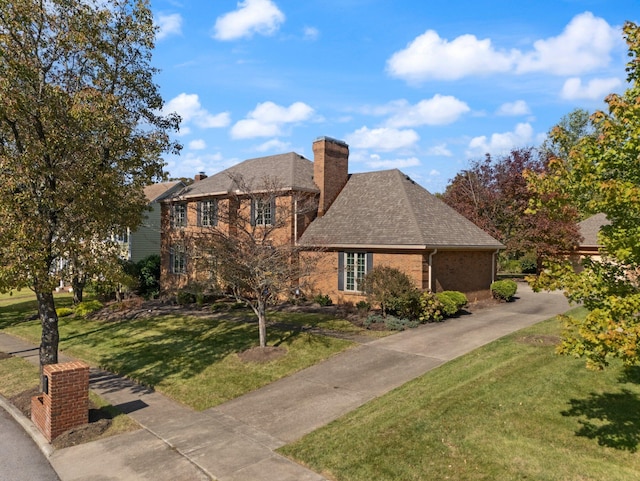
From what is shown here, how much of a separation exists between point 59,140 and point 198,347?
834 cm

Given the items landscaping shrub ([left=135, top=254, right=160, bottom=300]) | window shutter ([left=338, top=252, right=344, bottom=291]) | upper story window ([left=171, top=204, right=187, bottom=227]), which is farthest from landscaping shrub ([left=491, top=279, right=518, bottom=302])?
landscaping shrub ([left=135, top=254, right=160, bottom=300])

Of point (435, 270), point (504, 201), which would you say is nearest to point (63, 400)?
point (435, 270)

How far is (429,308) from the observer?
18.0 m

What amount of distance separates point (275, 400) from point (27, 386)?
775cm

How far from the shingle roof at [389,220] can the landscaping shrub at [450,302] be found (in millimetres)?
2231

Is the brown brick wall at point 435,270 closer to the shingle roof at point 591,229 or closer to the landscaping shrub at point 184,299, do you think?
the landscaping shrub at point 184,299

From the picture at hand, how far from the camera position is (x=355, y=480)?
6773 millimetres

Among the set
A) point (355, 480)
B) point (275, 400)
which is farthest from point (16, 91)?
point (355, 480)

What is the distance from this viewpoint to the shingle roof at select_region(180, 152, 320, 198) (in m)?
24.9

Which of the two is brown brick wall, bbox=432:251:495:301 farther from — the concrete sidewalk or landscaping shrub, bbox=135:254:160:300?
landscaping shrub, bbox=135:254:160:300

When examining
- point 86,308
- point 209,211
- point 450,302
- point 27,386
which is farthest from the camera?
point 86,308

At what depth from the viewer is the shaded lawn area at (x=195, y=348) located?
12.1m

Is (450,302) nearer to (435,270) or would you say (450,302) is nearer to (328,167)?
(435,270)

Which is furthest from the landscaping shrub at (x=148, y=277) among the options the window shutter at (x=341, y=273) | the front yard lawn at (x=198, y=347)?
the window shutter at (x=341, y=273)
